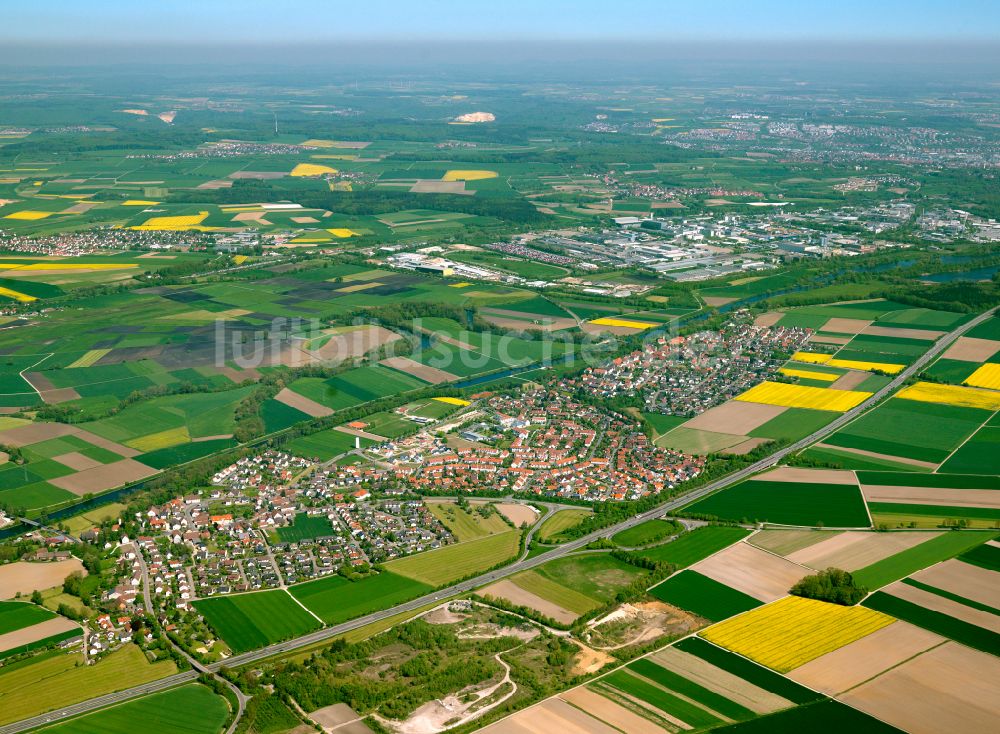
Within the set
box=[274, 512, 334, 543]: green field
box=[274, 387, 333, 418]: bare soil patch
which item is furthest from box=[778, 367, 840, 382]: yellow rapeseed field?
box=[274, 512, 334, 543]: green field

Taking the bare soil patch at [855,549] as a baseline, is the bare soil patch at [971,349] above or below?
above

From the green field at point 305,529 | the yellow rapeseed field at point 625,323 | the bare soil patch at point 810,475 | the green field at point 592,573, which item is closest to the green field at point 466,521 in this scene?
the green field at point 592,573

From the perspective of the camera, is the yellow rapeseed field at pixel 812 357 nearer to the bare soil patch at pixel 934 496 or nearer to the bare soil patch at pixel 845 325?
the bare soil patch at pixel 845 325

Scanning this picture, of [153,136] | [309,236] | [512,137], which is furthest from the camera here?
[512,137]

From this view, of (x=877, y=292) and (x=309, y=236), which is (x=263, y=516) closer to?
(x=877, y=292)

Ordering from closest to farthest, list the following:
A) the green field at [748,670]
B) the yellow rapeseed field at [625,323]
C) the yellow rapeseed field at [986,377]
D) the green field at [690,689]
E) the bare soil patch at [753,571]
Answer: the green field at [690,689], the green field at [748,670], the bare soil patch at [753,571], the yellow rapeseed field at [986,377], the yellow rapeseed field at [625,323]


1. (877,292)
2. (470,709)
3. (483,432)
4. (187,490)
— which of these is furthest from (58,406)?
(877,292)
